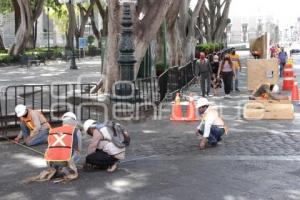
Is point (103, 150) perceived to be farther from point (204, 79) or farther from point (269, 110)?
point (204, 79)

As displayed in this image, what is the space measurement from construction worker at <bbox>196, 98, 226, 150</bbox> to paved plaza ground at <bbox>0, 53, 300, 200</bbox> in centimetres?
18

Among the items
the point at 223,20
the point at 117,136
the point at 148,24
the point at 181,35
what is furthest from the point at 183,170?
the point at 223,20

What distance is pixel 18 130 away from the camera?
40.5 feet

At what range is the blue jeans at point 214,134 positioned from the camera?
10.9 metres

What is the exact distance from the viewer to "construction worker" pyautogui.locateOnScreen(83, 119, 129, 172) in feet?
29.5

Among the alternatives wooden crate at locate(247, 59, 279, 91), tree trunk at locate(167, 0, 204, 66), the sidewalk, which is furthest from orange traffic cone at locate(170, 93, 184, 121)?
tree trunk at locate(167, 0, 204, 66)

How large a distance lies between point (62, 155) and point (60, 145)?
16 cm

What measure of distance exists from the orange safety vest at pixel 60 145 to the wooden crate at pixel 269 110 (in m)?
6.87

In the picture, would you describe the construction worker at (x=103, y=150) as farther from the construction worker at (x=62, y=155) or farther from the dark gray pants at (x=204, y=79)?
the dark gray pants at (x=204, y=79)

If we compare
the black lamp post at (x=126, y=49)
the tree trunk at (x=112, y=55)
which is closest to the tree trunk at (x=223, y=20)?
the tree trunk at (x=112, y=55)

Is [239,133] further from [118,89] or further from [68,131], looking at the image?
[68,131]

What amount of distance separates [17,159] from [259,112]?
669 cm

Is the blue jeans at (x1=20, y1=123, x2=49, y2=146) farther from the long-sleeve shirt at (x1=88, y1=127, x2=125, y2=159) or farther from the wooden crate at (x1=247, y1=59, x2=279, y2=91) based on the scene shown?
the wooden crate at (x1=247, y1=59, x2=279, y2=91)

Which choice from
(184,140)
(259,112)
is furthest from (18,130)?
(259,112)
